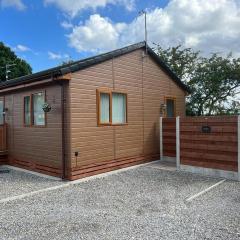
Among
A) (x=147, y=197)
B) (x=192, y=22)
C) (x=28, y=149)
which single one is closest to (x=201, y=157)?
(x=147, y=197)

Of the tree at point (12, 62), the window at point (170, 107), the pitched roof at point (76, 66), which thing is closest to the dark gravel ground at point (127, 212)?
the pitched roof at point (76, 66)

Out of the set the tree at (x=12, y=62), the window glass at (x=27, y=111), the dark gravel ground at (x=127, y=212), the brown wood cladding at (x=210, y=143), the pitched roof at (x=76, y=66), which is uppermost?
the tree at (x=12, y=62)

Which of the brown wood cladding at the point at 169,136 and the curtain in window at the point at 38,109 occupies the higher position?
the curtain in window at the point at 38,109

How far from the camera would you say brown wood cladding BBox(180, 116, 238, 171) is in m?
7.79

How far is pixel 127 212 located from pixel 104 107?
166 inches

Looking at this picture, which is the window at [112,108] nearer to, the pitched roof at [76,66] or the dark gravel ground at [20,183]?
the pitched roof at [76,66]

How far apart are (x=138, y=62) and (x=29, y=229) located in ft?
23.4

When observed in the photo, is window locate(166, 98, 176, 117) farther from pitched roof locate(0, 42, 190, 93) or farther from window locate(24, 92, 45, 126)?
window locate(24, 92, 45, 126)

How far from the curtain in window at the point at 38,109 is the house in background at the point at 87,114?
0.10 feet

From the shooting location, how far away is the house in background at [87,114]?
7.93 m

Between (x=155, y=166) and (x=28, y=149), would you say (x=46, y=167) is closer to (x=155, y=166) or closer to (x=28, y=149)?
(x=28, y=149)

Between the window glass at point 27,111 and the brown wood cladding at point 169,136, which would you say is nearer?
the window glass at point 27,111

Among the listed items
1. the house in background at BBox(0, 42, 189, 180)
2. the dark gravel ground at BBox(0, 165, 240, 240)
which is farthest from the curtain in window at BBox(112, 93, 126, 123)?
the dark gravel ground at BBox(0, 165, 240, 240)

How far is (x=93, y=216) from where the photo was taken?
16.6 feet
